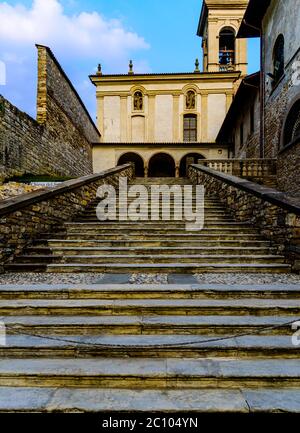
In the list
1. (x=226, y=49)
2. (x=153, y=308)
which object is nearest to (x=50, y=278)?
(x=153, y=308)

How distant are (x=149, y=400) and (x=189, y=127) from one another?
29.3 metres

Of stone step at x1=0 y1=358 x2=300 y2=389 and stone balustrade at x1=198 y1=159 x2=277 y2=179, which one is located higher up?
stone balustrade at x1=198 y1=159 x2=277 y2=179

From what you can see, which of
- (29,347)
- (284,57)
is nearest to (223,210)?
(29,347)

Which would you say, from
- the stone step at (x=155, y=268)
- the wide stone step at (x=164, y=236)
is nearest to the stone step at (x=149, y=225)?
the wide stone step at (x=164, y=236)

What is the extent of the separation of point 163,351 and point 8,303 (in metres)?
2.07

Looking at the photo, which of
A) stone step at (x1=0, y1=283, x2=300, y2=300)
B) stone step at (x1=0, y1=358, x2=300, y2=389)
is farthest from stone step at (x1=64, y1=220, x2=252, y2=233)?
stone step at (x1=0, y1=358, x2=300, y2=389)

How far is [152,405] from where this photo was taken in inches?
100.0

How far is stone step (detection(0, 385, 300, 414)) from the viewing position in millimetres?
2494

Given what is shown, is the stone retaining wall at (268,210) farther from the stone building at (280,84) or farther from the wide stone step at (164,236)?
the stone building at (280,84)

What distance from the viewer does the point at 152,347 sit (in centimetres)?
317

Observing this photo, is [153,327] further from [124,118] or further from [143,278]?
[124,118]

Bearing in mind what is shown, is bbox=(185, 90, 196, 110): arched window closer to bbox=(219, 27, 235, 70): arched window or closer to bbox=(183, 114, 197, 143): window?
bbox=(183, 114, 197, 143): window

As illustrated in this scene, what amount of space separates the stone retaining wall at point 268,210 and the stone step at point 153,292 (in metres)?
1.42

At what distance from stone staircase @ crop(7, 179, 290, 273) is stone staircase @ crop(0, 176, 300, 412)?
207 millimetres
